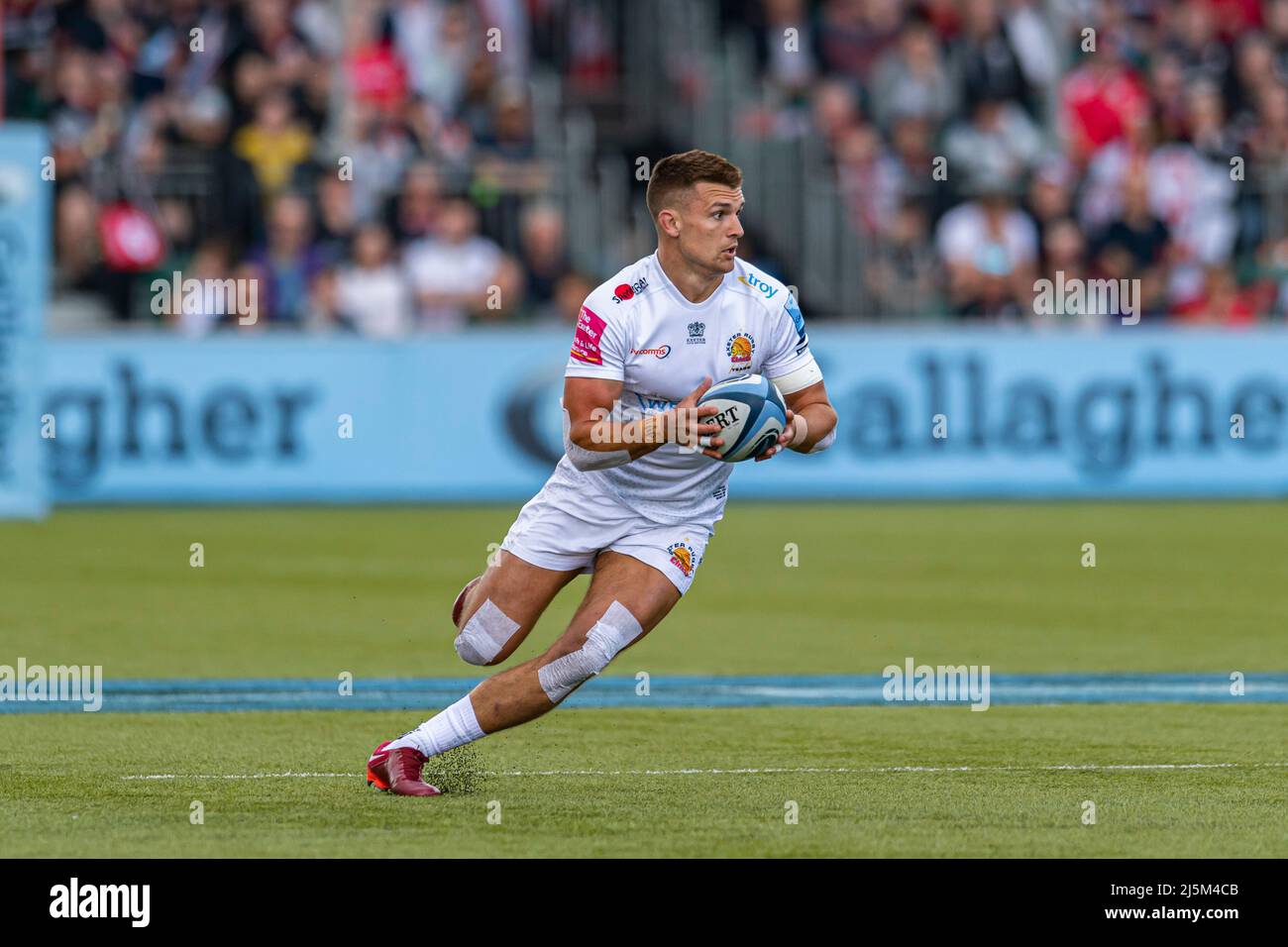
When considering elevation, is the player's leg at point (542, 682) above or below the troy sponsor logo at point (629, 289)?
below

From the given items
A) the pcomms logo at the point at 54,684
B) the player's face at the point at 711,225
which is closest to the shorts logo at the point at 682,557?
the player's face at the point at 711,225

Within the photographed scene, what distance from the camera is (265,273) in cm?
2262

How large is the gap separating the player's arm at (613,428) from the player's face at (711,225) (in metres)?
0.49

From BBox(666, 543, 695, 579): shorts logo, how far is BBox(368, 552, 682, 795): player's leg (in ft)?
0.33

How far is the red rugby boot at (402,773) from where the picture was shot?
28.9ft

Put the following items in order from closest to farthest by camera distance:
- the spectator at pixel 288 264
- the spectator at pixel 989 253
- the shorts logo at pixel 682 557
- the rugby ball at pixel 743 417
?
the rugby ball at pixel 743 417 < the shorts logo at pixel 682 557 < the spectator at pixel 288 264 < the spectator at pixel 989 253

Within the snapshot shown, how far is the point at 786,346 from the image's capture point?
914cm

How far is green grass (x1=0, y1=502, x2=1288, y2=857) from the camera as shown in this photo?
320 inches

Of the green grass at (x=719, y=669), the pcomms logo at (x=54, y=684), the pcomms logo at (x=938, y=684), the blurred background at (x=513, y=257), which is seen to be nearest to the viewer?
the green grass at (x=719, y=669)

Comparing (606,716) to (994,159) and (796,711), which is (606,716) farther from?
(994,159)

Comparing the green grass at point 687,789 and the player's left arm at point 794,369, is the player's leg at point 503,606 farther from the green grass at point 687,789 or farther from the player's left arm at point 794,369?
the player's left arm at point 794,369

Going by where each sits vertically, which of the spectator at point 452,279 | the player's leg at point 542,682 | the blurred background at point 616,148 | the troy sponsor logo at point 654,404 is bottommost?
the player's leg at point 542,682
